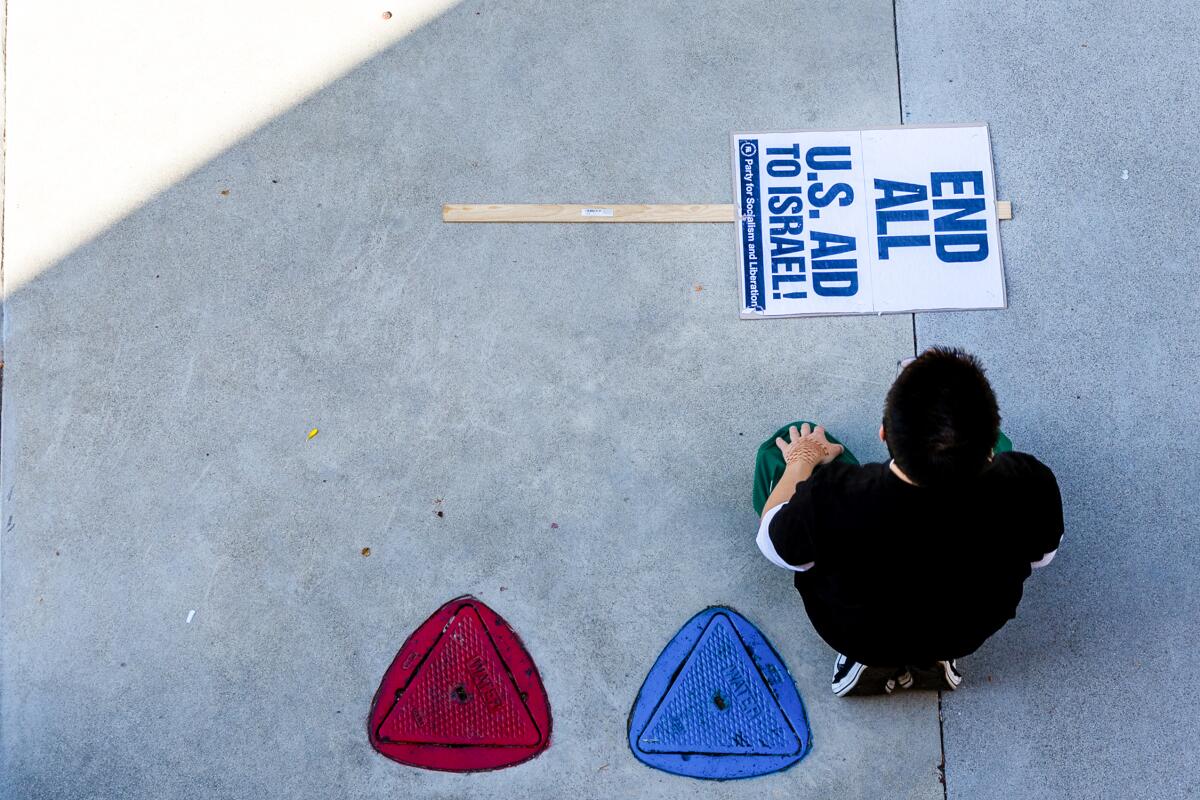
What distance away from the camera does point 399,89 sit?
315 cm

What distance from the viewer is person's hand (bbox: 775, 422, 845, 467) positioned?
2.64m

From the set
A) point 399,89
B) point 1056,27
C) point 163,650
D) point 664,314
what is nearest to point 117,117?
point 399,89

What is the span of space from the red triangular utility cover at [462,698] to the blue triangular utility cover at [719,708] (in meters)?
0.36

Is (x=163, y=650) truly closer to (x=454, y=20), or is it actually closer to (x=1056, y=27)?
(x=454, y=20)

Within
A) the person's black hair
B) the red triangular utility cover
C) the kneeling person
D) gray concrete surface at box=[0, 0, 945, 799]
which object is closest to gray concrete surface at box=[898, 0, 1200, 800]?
gray concrete surface at box=[0, 0, 945, 799]

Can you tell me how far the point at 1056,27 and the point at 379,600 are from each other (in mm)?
3184

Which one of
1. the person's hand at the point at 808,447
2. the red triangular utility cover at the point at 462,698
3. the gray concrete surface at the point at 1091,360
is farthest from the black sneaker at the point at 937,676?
the red triangular utility cover at the point at 462,698

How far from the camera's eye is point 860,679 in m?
2.73

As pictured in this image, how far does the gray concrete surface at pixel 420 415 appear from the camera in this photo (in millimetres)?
2814

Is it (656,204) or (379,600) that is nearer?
(379,600)

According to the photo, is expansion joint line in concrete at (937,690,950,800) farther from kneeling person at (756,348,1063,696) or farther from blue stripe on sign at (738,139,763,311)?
blue stripe on sign at (738,139,763,311)

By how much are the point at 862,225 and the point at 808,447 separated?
0.89m

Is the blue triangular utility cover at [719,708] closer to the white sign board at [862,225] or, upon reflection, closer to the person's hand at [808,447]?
the person's hand at [808,447]

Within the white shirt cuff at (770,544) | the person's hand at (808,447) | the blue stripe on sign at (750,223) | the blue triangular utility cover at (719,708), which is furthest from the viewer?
the blue stripe on sign at (750,223)
